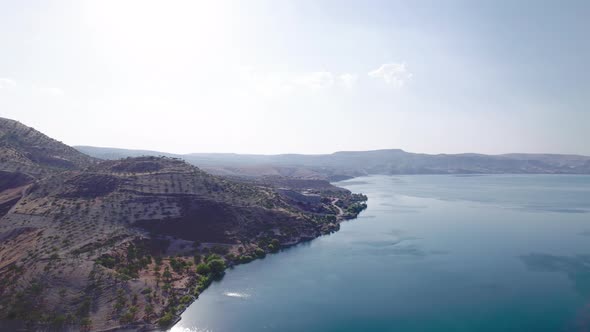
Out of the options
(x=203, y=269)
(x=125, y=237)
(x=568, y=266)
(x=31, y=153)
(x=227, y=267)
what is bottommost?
(x=227, y=267)

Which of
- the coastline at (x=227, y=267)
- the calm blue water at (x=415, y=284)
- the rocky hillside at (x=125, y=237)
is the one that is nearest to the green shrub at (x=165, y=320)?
the rocky hillside at (x=125, y=237)

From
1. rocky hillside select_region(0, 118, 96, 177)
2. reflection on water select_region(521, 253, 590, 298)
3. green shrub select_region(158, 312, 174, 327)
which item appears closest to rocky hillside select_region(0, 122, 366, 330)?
green shrub select_region(158, 312, 174, 327)

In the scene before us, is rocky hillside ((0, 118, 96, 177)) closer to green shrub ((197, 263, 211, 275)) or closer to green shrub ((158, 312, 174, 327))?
green shrub ((197, 263, 211, 275))

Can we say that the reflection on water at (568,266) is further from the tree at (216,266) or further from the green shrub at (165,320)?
the green shrub at (165,320)

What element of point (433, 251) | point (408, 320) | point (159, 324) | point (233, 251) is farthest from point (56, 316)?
point (433, 251)

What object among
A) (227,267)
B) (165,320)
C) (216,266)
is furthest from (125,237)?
(165,320)

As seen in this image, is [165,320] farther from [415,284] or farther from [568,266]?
[568,266]
